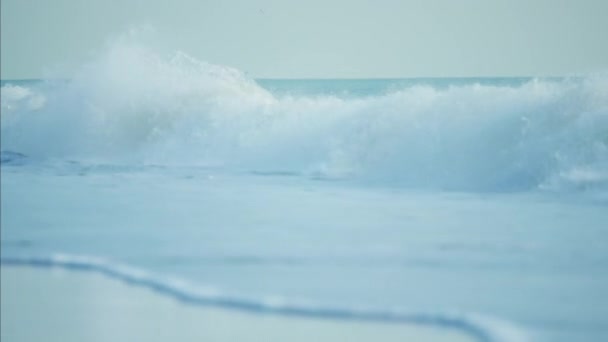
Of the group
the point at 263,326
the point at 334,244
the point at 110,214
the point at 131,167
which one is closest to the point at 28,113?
the point at 131,167

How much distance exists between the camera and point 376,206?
850cm

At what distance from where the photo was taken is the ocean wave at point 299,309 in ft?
13.9

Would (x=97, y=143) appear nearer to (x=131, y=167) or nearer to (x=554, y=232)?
(x=131, y=167)

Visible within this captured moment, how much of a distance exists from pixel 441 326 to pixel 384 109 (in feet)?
31.1

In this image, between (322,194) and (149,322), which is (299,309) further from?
(322,194)

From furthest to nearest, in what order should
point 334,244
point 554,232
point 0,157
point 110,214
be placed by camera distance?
point 0,157, point 110,214, point 554,232, point 334,244

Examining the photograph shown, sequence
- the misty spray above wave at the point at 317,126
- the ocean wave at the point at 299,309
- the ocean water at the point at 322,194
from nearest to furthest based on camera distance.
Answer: the ocean wave at the point at 299,309 < the ocean water at the point at 322,194 < the misty spray above wave at the point at 317,126

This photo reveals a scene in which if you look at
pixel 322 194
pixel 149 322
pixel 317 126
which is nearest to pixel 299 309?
pixel 149 322

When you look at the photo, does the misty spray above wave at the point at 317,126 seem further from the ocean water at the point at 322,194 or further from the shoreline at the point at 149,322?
the shoreline at the point at 149,322

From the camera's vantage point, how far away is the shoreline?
14.1ft

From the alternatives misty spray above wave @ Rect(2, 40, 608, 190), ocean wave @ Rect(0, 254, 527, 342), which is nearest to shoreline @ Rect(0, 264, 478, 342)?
ocean wave @ Rect(0, 254, 527, 342)

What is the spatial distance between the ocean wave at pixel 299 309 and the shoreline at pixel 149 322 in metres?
0.05

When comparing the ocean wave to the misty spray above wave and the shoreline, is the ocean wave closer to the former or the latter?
the shoreline

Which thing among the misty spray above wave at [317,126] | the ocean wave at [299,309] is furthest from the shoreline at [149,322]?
the misty spray above wave at [317,126]
